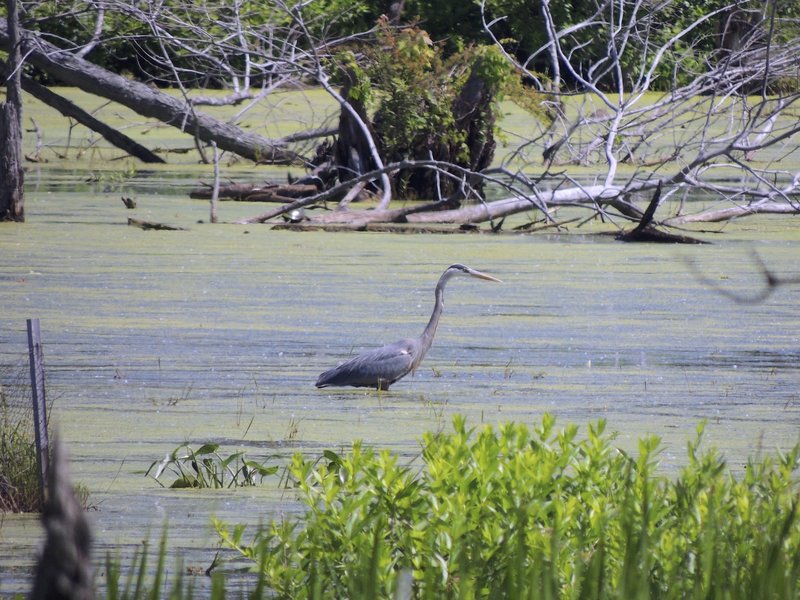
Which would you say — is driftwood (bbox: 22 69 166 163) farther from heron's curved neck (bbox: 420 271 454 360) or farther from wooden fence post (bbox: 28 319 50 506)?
wooden fence post (bbox: 28 319 50 506)

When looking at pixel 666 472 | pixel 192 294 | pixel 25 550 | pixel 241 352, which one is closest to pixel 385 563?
pixel 25 550

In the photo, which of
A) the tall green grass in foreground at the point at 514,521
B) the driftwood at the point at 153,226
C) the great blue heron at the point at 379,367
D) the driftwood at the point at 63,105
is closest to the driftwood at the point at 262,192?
the driftwood at the point at 63,105

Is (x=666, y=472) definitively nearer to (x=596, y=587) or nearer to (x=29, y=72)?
(x=596, y=587)

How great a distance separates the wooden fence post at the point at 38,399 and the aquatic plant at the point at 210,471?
529 mm

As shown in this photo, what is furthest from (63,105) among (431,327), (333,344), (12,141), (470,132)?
(431,327)

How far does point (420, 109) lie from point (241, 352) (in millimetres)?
6811

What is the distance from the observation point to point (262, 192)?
14586 mm

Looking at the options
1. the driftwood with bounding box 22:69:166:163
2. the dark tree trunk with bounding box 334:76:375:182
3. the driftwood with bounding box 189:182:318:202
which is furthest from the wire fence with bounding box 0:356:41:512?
the driftwood with bounding box 22:69:166:163

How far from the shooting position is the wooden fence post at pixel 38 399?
4.39m

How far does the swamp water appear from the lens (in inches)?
211

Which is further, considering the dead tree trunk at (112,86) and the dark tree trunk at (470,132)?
the dead tree trunk at (112,86)

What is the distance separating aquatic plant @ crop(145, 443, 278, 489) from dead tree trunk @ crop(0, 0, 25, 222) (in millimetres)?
7258

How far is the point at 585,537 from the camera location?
3.02 metres

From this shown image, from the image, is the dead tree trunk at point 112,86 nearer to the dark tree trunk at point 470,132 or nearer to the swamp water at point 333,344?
the dark tree trunk at point 470,132
